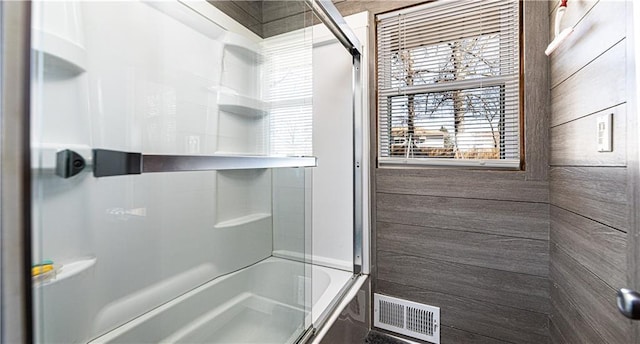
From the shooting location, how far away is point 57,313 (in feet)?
2.02

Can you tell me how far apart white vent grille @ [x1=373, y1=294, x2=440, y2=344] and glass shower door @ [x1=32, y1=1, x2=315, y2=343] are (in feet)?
1.84

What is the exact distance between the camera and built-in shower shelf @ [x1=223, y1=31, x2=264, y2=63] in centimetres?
156

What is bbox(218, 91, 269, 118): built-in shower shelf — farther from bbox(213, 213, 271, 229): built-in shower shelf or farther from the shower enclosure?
bbox(213, 213, 271, 229): built-in shower shelf

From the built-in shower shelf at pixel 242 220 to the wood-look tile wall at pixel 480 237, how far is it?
720 mm

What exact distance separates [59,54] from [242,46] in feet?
3.51

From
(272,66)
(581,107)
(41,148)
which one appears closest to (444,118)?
(581,107)

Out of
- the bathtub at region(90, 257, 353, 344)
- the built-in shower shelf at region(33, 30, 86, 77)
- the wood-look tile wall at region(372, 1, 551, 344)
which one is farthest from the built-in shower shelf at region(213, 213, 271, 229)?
the built-in shower shelf at region(33, 30, 86, 77)

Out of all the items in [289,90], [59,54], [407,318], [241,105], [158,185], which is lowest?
[407,318]

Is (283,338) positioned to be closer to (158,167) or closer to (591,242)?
(158,167)

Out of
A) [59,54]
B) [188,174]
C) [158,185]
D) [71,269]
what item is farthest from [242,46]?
[71,269]

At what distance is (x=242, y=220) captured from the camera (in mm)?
1636

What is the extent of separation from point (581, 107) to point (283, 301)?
1493mm

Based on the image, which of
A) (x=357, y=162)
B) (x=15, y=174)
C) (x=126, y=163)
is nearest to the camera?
(x=15, y=174)

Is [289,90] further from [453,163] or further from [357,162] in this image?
[453,163]
